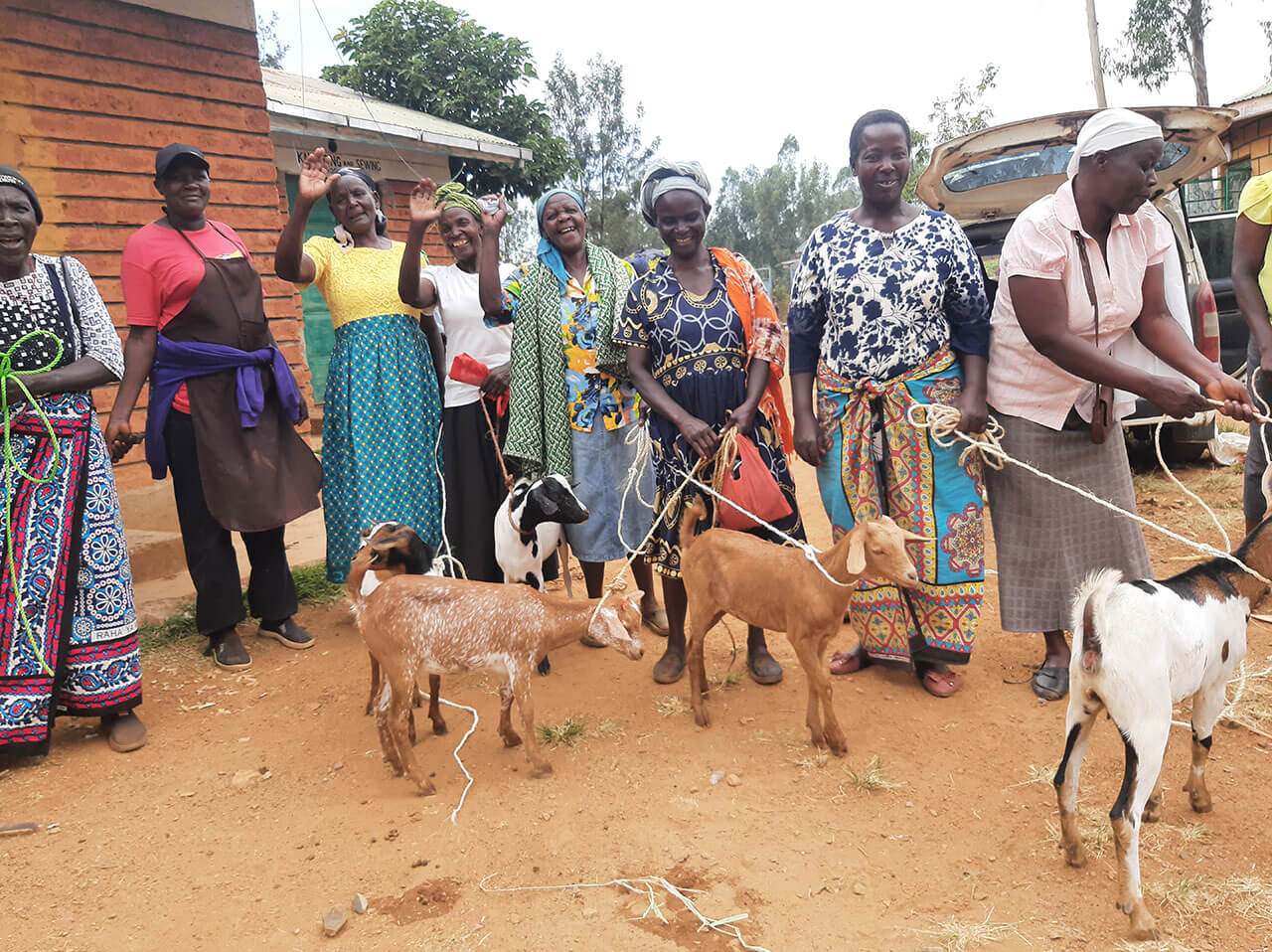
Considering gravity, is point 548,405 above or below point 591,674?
above

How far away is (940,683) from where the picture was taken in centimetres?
375

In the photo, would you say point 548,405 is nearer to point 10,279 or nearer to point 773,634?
point 773,634

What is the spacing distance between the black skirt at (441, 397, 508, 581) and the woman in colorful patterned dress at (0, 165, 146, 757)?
1.51m

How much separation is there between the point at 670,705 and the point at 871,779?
3.34 ft

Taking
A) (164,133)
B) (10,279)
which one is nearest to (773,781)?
(10,279)

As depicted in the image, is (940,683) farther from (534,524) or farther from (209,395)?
(209,395)

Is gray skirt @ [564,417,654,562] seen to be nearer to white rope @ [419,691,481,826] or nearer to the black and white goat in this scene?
white rope @ [419,691,481,826]

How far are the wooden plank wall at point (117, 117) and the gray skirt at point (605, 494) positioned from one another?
14.1 feet

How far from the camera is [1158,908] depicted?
2.29 meters

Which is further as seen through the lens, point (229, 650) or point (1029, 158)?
point (1029, 158)

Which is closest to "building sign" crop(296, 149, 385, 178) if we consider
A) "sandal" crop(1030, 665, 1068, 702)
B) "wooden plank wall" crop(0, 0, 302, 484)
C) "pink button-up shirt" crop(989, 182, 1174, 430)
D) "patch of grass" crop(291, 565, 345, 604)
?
"wooden plank wall" crop(0, 0, 302, 484)

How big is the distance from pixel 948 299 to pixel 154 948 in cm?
356

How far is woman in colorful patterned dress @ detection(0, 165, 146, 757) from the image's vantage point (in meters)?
Answer: 3.38

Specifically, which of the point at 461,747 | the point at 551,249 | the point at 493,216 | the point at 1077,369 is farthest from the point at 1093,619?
the point at 493,216
